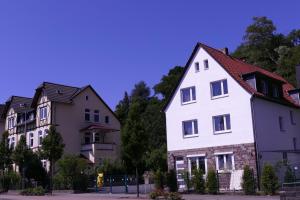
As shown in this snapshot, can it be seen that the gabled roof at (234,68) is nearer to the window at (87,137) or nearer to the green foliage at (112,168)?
the green foliage at (112,168)

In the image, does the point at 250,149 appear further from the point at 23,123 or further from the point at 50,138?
the point at 23,123

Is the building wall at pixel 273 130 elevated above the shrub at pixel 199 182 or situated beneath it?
elevated above

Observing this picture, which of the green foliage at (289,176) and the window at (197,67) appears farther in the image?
the window at (197,67)

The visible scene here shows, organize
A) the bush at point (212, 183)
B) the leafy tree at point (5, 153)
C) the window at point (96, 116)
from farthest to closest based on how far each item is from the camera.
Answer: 1. the window at point (96, 116)
2. the leafy tree at point (5, 153)
3. the bush at point (212, 183)

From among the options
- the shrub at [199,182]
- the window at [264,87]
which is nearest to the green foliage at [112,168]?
the shrub at [199,182]

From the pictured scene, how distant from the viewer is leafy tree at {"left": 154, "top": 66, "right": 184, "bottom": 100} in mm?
74037

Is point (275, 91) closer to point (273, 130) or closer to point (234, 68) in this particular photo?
point (273, 130)

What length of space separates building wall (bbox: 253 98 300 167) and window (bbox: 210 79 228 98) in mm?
2536

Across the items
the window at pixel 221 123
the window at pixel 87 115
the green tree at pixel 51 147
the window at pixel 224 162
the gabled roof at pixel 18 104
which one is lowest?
the window at pixel 224 162

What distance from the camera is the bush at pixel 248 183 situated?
27.7 m

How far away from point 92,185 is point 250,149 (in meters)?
15.4

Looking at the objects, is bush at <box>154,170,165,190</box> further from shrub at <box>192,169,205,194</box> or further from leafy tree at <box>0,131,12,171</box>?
leafy tree at <box>0,131,12,171</box>

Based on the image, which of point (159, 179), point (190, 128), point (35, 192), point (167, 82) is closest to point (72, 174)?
point (35, 192)

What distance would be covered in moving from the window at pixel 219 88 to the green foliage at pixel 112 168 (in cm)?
1647
